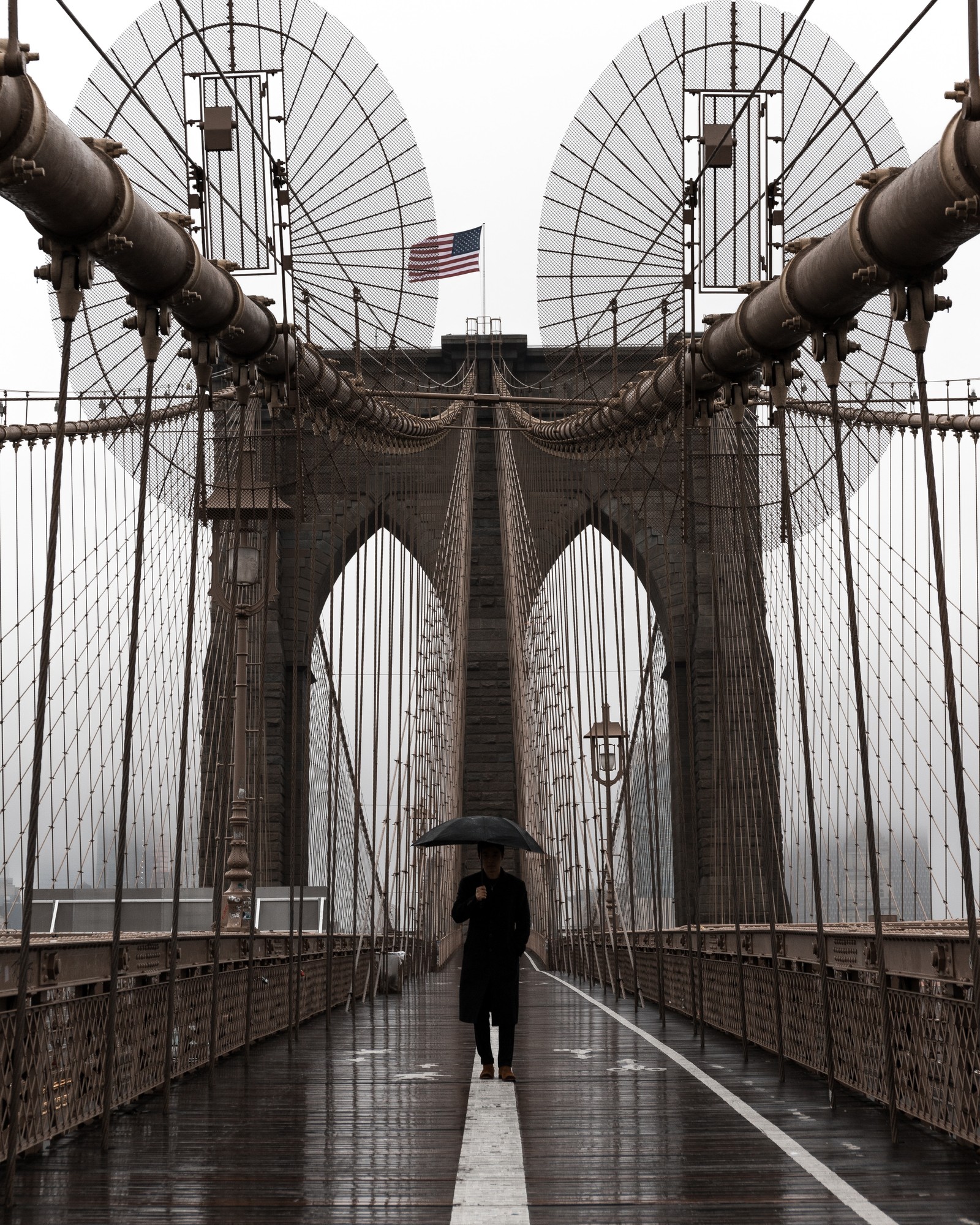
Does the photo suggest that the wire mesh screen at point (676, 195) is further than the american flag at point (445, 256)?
No

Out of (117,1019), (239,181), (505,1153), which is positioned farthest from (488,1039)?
(239,181)

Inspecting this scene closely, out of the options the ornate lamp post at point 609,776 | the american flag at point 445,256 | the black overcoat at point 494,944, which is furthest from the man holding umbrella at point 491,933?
the american flag at point 445,256

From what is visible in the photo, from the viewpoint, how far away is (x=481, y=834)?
722cm

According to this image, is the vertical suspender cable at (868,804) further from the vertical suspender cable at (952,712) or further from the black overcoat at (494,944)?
the black overcoat at (494,944)

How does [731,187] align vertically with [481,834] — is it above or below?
above

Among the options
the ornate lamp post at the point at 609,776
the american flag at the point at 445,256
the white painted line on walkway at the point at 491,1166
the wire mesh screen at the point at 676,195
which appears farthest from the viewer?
the american flag at the point at 445,256

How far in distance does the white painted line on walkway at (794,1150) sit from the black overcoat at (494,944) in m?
0.93

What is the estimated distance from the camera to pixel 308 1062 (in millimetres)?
8188

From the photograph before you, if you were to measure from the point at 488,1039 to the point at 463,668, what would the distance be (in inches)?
646

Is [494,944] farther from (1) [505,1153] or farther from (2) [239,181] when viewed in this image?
(2) [239,181]

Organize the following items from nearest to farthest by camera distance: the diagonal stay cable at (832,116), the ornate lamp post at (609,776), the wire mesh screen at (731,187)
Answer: the diagonal stay cable at (832,116)
the wire mesh screen at (731,187)
the ornate lamp post at (609,776)

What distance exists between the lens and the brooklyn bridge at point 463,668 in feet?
16.1

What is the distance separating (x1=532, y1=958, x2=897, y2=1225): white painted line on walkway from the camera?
A: 4.19 meters

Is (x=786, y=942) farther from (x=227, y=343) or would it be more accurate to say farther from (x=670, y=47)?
(x=670, y=47)
